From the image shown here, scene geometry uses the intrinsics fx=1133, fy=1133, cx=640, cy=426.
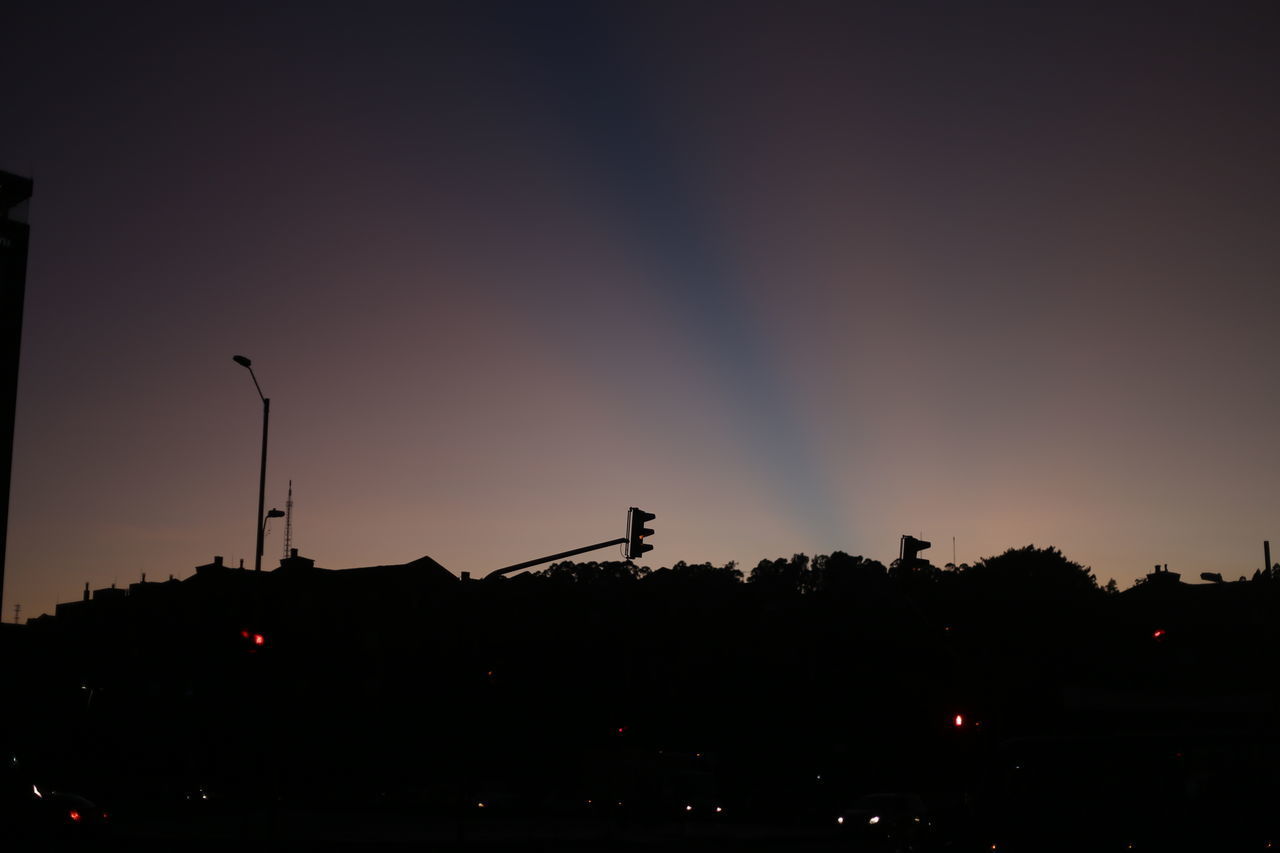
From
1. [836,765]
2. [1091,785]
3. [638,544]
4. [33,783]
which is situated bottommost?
[836,765]

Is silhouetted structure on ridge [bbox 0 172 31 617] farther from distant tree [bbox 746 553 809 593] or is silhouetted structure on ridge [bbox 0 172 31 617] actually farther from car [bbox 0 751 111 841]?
distant tree [bbox 746 553 809 593]

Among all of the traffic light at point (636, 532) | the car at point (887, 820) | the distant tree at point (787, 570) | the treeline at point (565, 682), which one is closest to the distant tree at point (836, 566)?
the distant tree at point (787, 570)

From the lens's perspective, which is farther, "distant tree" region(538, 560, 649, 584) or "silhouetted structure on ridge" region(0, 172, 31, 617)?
"distant tree" region(538, 560, 649, 584)

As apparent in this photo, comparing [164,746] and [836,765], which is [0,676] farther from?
[836,765]

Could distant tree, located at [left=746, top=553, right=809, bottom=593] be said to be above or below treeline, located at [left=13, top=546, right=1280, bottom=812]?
above

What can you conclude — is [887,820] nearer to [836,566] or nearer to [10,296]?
[10,296]

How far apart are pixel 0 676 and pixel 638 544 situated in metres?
69.6

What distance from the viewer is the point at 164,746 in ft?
275

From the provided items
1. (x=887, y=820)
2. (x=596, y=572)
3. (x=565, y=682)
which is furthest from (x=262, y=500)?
(x=596, y=572)

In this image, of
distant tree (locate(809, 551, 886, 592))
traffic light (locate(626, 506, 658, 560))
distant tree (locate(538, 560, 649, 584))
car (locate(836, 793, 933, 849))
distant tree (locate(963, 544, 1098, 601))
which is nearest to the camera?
traffic light (locate(626, 506, 658, 560))

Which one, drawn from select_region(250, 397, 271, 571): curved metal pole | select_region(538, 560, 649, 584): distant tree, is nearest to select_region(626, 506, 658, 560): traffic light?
select_region(250, 397, 271, 571): curved metal pole

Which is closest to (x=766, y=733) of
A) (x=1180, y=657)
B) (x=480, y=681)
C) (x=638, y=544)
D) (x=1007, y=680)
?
(x=1007, y=680)

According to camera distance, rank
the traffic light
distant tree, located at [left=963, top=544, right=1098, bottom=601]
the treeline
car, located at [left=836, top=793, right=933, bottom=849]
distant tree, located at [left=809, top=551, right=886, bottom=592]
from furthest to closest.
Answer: distant tree, located at [left=809, top=551, right=886, bottom=592] → distant tree, located at [left=963, top=544, right=1098, bottom=601] → the treeline → car, located at [left=836, top=793, right=933, bottom=849] → the traffic light

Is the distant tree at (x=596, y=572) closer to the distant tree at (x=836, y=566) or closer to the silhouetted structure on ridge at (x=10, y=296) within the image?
the distant tree at (x=836, y=566)
